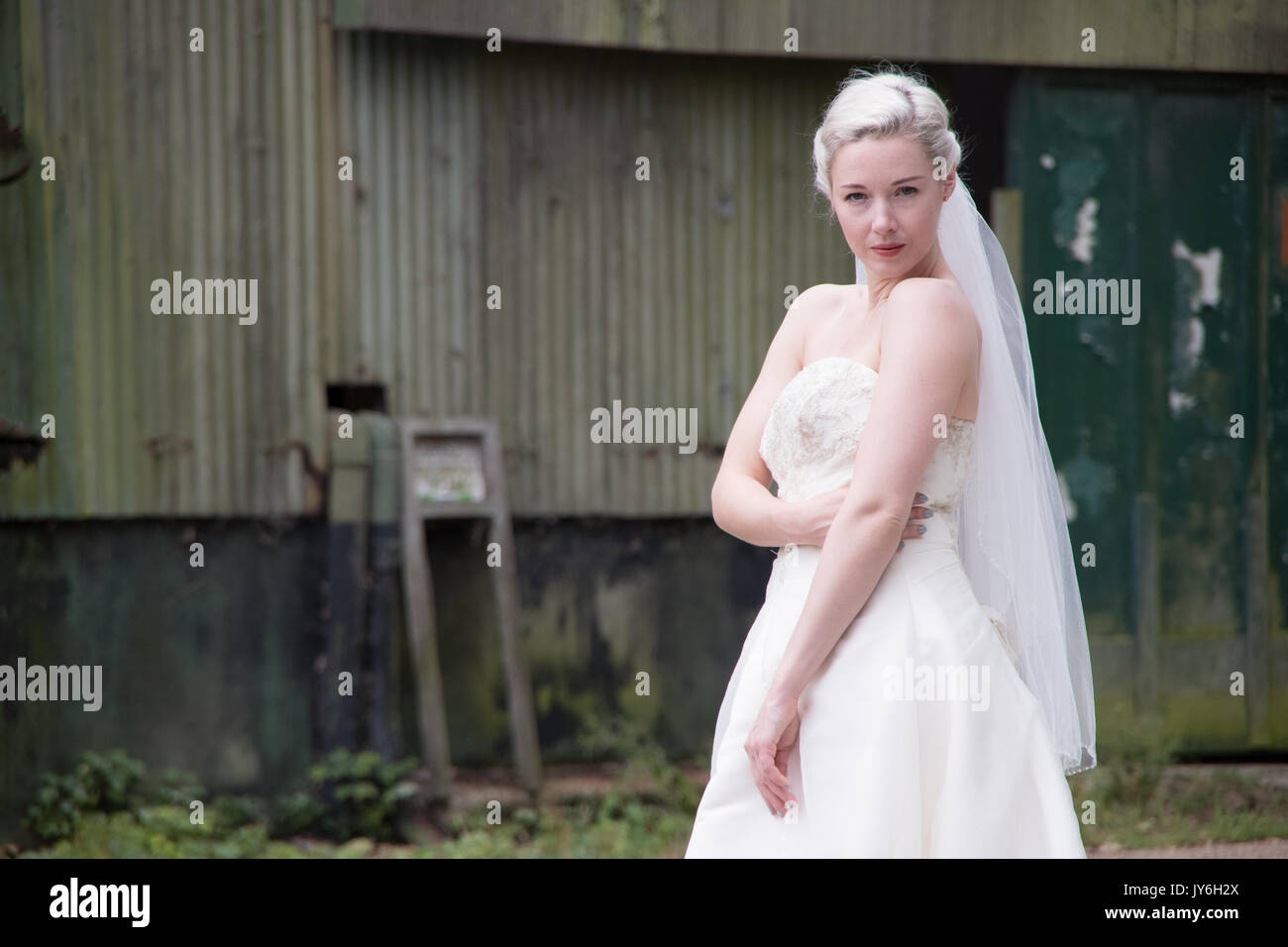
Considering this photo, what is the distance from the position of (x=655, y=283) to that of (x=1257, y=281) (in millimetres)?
3006

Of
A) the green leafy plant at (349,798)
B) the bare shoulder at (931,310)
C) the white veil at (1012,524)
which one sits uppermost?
the bare shoulder at (931,310)

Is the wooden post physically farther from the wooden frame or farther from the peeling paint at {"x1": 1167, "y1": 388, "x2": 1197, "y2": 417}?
the peeling paint at {"x1": 1167, "y1": 388, "x2": 1197, "y2": 417}

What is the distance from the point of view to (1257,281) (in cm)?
632

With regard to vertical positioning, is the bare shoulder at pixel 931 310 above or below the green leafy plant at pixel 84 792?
above

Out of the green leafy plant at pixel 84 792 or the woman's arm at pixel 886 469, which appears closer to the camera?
the woman's arm at pixel 886 469

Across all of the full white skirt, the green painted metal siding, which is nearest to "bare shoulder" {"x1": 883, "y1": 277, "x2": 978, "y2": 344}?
the full white skirt

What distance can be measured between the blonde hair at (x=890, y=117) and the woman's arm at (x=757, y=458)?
1.19 ft

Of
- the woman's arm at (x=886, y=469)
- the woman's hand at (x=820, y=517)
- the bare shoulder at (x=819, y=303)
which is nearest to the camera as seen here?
the woman's arm at (x=886, y=469)

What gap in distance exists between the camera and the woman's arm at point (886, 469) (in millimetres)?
2180

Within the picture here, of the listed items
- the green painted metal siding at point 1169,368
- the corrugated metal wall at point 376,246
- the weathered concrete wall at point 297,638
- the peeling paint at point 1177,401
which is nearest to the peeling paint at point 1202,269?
the green painted metal siding at point 1169,368

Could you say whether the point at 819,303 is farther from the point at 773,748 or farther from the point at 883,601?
the point at 773,748

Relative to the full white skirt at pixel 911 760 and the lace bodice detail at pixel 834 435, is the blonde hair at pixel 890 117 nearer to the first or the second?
the lace bodice detail at pixel 834 435

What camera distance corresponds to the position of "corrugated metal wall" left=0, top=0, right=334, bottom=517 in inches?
222

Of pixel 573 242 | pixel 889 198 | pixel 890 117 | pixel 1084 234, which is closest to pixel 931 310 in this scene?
pixel 889 198
